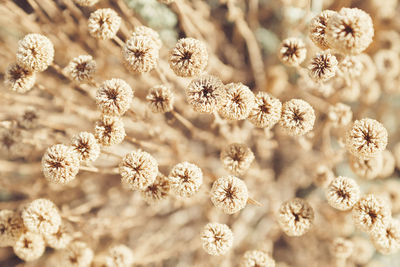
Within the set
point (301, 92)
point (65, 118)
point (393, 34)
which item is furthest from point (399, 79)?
point (65, 118)

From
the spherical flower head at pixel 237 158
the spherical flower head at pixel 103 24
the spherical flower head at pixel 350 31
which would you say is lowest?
the spherical flower head at pixel 237 158

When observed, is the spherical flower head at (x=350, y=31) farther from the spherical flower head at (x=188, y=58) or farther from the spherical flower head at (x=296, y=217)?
the spherical flower head at (x=296, y=217)

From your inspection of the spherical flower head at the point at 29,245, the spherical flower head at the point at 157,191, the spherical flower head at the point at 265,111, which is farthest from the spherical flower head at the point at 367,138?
the spherical flower head at the point at 29,245

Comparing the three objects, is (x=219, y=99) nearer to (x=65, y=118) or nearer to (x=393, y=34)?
(x=65, y=118)

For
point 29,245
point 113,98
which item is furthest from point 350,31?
point 29,245

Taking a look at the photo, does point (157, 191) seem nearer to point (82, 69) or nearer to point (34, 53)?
point (82, 69)

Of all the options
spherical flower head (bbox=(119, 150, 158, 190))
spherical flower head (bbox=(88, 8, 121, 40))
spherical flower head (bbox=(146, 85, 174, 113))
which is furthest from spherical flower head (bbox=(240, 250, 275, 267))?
spherical flower head (bbox=(88, 8, 121, 40))
